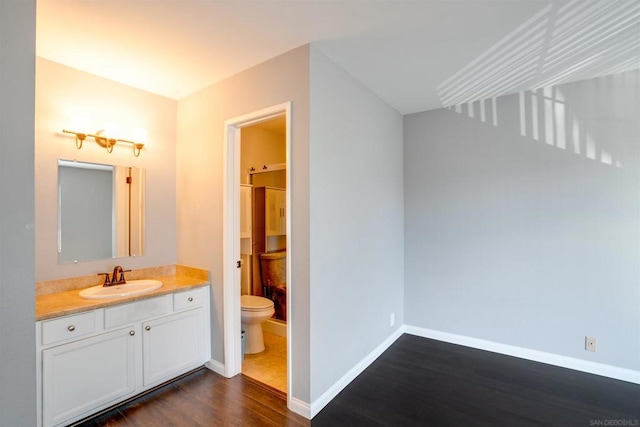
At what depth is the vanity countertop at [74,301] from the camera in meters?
1.82

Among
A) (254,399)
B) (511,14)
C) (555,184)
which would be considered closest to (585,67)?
(555,184)

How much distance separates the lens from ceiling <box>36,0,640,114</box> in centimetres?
167

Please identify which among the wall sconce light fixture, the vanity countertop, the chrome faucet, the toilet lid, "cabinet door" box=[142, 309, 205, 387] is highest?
the wall sconce light fixture

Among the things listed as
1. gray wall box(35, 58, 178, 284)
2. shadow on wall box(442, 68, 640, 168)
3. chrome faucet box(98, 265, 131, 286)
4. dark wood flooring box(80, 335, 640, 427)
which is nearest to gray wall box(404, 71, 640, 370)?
shadow on wall box(442, 68, 640, 168)

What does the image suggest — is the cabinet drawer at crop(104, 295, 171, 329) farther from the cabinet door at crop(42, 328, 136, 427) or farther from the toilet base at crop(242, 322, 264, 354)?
the toilet base at crop(242, 322, 264, 354)

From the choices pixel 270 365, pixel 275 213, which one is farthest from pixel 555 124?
pixel 270 365

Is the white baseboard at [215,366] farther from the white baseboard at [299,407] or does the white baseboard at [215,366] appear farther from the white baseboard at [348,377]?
the white baseboard at [348,377]

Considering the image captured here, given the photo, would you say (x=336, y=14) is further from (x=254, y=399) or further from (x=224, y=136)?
(x=254, y=399)

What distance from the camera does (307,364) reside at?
78.8 inches

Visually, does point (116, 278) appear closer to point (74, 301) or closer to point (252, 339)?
point (74, 301)

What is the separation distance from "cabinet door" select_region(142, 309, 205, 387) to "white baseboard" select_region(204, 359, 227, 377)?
3.5 inches

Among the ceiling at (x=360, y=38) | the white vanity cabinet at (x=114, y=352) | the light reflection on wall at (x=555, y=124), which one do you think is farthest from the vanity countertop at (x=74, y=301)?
the light reflection on wall at (x=555, y=124)

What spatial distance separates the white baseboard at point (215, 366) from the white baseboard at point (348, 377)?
93cm

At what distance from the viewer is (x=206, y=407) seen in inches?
82.2
